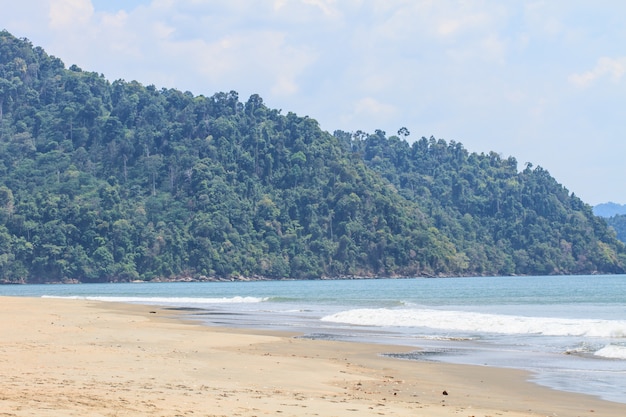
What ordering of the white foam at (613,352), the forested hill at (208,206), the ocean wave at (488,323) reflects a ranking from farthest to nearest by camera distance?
1. the forested hill at (208,206)
2. the ocean wave at (488,323)
3. the white foam at (613,352)

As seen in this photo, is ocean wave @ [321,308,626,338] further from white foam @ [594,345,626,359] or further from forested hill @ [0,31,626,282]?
forested hill @ [0,31,626,282]

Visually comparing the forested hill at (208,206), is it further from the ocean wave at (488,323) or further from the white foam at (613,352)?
the white foam at (613,352)

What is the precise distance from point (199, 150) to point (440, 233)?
4653cm

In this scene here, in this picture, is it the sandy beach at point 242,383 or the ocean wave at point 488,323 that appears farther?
the ocean wave at point 488,323

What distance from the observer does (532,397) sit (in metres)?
15.5

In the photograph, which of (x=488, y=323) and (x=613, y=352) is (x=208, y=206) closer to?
(x=488, y=323)

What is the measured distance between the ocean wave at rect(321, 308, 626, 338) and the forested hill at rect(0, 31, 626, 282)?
A: 349ft

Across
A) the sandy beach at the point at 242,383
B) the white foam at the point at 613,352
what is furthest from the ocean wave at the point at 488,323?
the sandy beach at the point at 242,383

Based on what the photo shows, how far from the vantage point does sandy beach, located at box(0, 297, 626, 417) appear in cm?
1230

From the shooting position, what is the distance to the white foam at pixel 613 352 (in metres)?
22.1

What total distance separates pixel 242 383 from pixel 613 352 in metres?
11.0

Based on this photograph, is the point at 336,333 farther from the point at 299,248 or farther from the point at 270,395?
the point at 299,248

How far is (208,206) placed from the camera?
148125 millimetres

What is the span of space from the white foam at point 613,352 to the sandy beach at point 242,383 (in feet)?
14.2
